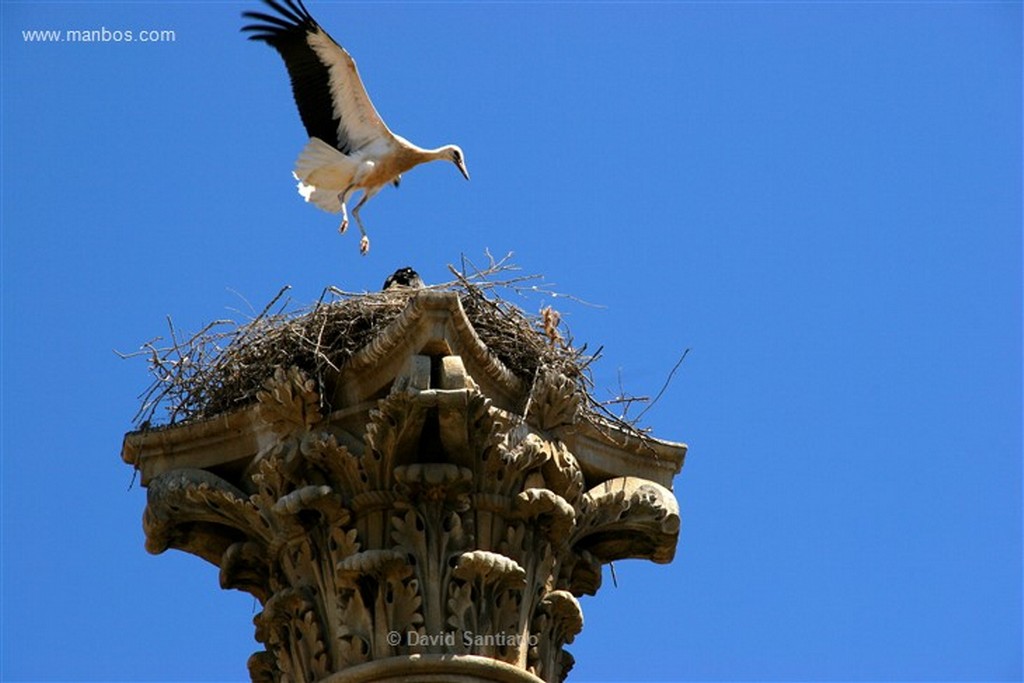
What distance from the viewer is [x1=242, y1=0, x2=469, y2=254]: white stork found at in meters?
18.8

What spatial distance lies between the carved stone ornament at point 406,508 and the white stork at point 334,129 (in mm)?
5150

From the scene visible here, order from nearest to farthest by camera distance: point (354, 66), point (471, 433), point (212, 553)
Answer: point (471, 433)
point (212, 553)
point (354, 66)

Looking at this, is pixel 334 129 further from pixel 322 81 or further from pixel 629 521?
pixel 629 521

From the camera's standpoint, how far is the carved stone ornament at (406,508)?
521 inches

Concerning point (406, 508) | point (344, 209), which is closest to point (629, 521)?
point (406, 508)

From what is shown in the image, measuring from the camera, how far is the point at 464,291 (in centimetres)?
1504

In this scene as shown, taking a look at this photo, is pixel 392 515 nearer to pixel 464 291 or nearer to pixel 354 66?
pixel 464 291

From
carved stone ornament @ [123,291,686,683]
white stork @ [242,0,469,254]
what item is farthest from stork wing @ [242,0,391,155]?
carved stone ornament @ [123,291,686,683]

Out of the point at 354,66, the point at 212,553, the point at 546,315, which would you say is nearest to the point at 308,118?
the point at 354,66

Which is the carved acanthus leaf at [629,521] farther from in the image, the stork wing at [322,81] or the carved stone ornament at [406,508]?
the stork wing at [322,81]

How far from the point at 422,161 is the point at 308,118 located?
1.03 m

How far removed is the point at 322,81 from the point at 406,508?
6.17m

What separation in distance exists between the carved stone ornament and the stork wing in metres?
5.14

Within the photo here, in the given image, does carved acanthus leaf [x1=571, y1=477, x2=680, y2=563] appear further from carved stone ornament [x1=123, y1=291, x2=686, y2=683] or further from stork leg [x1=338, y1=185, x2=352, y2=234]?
stork leg [x1=338, y1=185, x2=352, y2=234]
